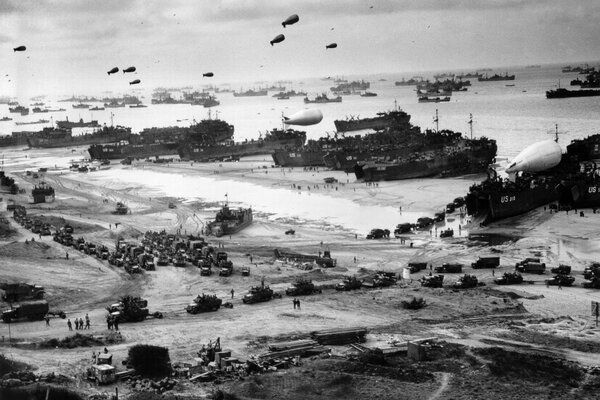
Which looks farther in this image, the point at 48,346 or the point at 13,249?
the point at 13,249

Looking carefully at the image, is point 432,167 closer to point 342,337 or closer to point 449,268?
point 449,268

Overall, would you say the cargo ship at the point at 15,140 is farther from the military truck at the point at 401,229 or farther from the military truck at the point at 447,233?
the military truck at the point at 447,233

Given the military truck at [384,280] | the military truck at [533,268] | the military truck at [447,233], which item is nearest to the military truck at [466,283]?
the military truck at [384,280]

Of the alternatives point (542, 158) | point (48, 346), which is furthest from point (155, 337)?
point (542, 158)

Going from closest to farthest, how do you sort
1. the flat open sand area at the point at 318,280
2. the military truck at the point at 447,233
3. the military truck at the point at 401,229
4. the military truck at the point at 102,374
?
the military truck at the point at 102,374 → the flat open sand area at the point at 318,280 → the military truck at the point at 447,233 → the military truck at the point at 401,229

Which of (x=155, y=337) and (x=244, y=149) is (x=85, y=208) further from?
Result: (x=244, y=149)

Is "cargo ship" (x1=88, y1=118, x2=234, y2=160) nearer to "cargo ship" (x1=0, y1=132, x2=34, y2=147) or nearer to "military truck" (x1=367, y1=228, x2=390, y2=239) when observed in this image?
"cargo ship" (x1=0, y1=132, x2=34, y2=147)

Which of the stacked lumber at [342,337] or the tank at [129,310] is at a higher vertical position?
the tank at [129,310]

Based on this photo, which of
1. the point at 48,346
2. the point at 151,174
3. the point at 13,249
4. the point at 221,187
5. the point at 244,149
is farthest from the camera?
the point at 244,149

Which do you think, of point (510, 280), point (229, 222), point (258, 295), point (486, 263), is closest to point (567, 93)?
point (229, 222)
